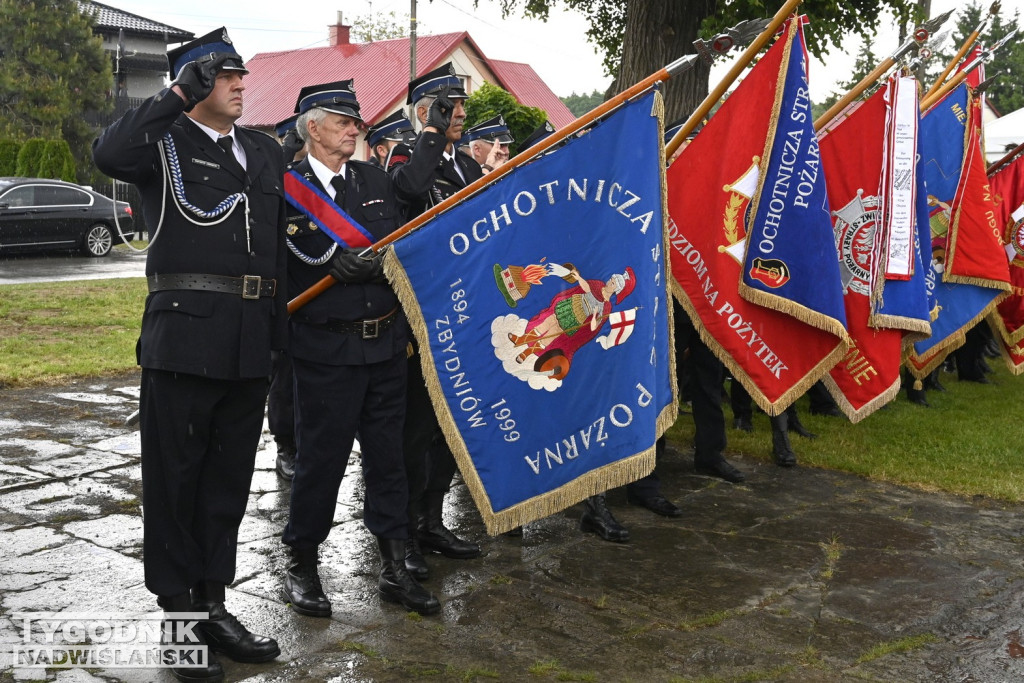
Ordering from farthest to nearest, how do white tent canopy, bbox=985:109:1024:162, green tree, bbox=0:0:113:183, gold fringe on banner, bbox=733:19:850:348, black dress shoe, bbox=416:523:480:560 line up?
1. green tree, bbox=0:0:113:183
2. white tent canopy, bbox=985:109:1024:162
3. gold fringe on banner, bbox=733:19:850:348
4. black dress shoe, bbox=416:523:480:560

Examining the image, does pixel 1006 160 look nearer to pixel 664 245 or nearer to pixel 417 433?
pixel 664 245

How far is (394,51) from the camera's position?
4031cm

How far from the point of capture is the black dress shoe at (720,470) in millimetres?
6594

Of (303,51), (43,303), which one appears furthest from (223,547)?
(303,51)

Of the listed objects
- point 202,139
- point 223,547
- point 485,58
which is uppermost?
point 485,58

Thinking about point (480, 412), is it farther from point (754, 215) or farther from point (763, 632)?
point (754, 215)

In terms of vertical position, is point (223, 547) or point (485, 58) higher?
point (485, 58)

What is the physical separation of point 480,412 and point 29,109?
33.4 metres

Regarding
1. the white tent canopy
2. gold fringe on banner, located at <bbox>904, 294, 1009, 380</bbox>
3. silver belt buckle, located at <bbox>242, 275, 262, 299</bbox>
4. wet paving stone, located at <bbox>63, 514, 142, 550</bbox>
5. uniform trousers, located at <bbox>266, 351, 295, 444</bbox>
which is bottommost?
wet paving stone, located at <bbox>63, 514, 142, 550</bbox>

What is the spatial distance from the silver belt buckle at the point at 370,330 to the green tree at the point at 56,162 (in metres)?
25.2

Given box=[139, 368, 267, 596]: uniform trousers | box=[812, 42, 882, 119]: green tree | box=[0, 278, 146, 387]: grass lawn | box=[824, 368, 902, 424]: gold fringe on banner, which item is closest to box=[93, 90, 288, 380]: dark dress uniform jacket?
box=[139, 368, 267, 596]: uniform trousers

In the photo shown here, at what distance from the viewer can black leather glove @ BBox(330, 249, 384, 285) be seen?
434 cm

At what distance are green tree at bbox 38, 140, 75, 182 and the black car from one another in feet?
22.1

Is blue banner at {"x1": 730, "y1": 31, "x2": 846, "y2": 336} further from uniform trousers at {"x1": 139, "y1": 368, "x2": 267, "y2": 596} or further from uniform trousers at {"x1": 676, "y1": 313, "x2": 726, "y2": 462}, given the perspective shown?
uniform trousers at {"x1": 139, "y1": 368, "x2": 267, "y2": 596}
